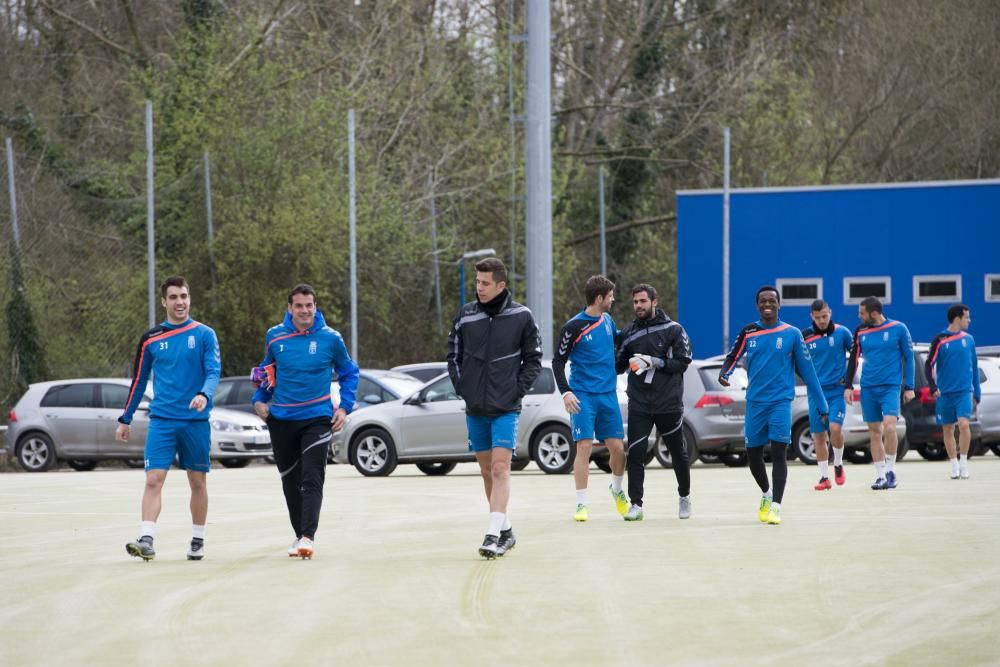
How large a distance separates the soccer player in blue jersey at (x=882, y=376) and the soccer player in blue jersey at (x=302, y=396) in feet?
25.5

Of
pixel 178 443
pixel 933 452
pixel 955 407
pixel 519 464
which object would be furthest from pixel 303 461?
pixel 933 452

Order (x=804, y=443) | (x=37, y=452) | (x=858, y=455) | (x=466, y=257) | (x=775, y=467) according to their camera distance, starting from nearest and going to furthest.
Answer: (x=775, y=467)
(x=804, y=443)
(x=858, y=455)
(x=37, y=452)
(x=466, y=257)

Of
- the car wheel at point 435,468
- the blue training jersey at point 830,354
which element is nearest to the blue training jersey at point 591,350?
the blue training jersey at point 830,354

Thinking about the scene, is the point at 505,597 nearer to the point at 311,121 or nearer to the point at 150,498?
the point at 150,498

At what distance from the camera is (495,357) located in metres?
11.8

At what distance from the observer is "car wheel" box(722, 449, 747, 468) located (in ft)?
83.2

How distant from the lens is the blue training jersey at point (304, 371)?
1201 cm

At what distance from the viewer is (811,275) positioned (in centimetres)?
4606

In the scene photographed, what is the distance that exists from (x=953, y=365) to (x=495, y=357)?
33.1 feet

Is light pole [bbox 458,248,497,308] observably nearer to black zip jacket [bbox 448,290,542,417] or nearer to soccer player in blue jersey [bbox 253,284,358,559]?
soccer player in blue jersey [bbox 253,284,358,559]

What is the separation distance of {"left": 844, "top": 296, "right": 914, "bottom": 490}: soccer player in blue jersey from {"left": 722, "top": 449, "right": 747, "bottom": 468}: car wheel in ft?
21.6

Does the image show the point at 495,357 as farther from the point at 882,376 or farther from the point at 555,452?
the point at 555,452

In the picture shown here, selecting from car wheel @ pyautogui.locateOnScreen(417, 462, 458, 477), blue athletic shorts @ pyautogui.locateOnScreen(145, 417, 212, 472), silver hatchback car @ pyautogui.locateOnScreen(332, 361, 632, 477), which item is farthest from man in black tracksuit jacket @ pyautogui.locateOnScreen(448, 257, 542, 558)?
car wheel @ pyautogui.locateOnScreen(417, 462, 458, 477)

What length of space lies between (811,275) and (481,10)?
44.0ft
